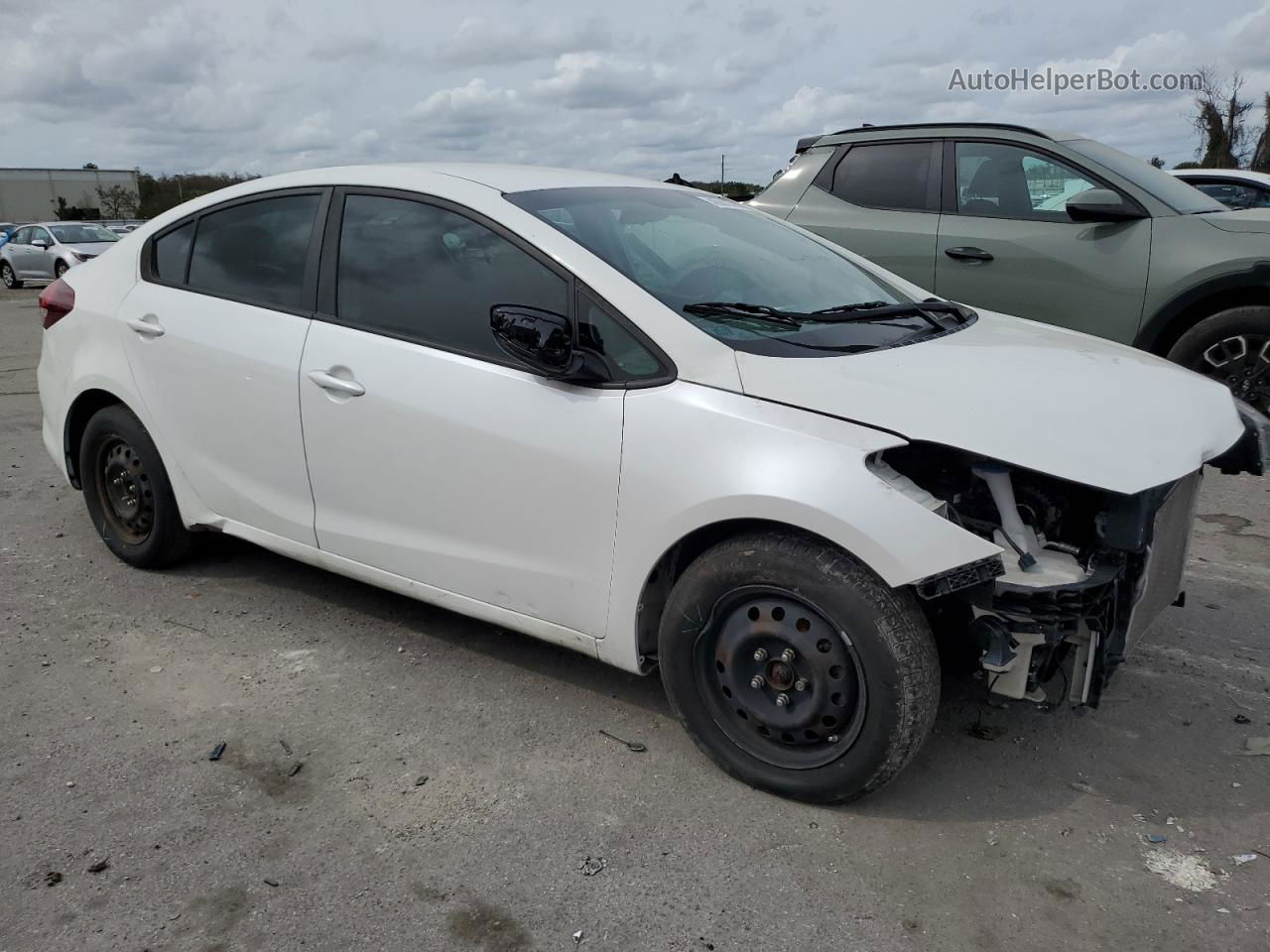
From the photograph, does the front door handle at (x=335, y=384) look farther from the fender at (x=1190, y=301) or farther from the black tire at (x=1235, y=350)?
the black tire at (x=1235, y=350)

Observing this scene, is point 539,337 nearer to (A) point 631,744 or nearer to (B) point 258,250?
(A) point 631,744

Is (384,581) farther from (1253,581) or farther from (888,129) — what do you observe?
(888,129)

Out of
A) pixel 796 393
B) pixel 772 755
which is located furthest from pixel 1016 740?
pixel 796 393

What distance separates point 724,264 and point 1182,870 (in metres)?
2.20

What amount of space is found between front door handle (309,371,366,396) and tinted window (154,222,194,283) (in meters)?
1.04

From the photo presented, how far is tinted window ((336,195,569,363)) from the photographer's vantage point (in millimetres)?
3238

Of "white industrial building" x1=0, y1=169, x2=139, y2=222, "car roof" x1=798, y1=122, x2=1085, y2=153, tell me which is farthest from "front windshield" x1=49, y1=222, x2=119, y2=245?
"white industrial building" x1=0, y1=169, x2=139, y2=222

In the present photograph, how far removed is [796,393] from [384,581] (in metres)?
1.66

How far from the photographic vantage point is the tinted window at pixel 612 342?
2.97m

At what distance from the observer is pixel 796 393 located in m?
2.78

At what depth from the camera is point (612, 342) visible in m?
3.03

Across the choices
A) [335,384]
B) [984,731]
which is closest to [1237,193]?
[984,731]

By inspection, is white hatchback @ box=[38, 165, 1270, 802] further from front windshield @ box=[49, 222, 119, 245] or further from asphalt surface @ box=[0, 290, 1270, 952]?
front windshield @ box=[49, 222, 119, 245]

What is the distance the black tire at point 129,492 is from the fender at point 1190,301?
5.18 meters
